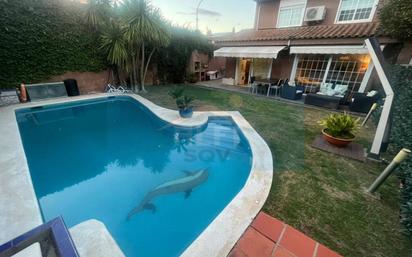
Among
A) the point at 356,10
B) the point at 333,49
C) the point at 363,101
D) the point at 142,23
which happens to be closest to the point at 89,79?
the point at 142,23

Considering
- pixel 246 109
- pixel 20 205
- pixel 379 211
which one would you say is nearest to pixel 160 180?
pixel 20 205

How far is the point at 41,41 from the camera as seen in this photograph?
36.8 feet

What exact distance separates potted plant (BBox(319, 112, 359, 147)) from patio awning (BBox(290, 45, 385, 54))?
702 cm

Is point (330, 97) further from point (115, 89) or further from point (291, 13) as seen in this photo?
point (115, 89)

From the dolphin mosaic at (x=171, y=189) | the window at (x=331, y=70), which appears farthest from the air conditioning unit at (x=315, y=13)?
the dolphin mosaic at (x=171, y=189)

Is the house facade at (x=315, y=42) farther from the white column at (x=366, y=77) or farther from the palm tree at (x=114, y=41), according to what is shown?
the palm tree at (x=114, y=41)

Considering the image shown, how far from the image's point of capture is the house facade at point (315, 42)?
11.0 m

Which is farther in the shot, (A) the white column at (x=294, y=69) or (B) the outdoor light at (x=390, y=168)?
(A) the white column at (x=294, y=69)

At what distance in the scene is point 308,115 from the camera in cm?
995

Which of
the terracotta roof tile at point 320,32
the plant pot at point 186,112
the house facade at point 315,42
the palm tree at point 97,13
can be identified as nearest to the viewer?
the plant pot at point 186,112

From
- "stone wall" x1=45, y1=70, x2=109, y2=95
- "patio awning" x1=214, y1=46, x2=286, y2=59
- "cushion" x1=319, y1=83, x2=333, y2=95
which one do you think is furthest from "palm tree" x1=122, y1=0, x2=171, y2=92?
"cushion" x1=319, y1=83, x2=333, y2=95

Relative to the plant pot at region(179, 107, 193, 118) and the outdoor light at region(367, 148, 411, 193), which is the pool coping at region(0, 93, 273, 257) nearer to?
the outdoor light at region(367, 148, 411, 193)

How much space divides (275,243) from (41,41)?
52.4 feet

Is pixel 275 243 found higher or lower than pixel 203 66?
lower
